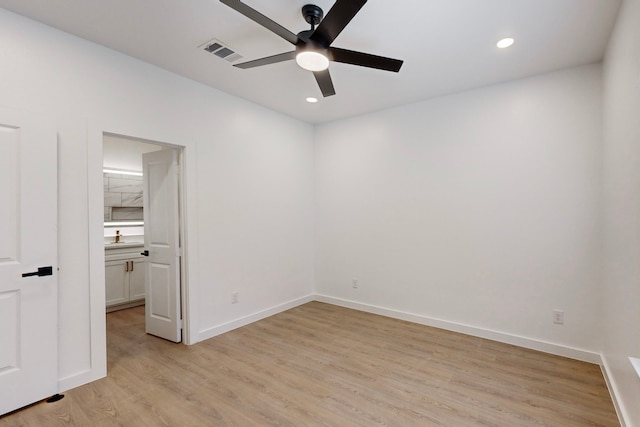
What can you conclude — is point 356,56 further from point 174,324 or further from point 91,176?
→ point 174,324

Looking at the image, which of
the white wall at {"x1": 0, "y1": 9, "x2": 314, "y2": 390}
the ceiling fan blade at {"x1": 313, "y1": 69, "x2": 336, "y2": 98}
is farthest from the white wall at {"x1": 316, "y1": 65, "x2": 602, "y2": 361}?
the ceiling fan blade at {"x1": 313, "y1": 69, "x2": 336, "y2": 98}

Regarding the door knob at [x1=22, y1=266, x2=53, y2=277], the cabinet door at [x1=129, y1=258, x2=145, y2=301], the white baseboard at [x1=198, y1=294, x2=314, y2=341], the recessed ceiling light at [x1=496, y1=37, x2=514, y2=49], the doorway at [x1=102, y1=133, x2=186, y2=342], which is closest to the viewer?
the door knob at [x1=22, y1=266, x2=53, y2=277]

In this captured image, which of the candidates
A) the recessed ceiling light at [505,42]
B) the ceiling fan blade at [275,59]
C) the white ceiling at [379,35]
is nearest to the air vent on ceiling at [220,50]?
the white ceiling at [379,35]

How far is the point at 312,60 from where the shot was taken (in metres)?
2.22

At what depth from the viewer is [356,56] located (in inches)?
87.2

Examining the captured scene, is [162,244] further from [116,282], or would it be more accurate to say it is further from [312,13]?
[312,13]

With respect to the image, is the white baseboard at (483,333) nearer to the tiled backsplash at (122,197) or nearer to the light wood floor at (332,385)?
→ the light wood floor at (332,385)

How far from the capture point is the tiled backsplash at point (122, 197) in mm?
5332

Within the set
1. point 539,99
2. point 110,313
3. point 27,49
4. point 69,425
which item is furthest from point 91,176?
point 539,99

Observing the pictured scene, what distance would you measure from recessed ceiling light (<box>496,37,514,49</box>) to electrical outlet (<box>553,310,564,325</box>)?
2.61m

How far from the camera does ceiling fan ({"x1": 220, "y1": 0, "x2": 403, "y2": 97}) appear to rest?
1.74 metres

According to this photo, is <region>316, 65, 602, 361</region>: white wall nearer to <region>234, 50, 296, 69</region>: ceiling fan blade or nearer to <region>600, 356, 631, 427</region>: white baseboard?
<region>600, 356, 631, 427</region>: white baseboard

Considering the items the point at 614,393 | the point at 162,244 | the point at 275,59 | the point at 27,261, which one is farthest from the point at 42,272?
the point at 614,393

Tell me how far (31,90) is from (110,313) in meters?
3.28
